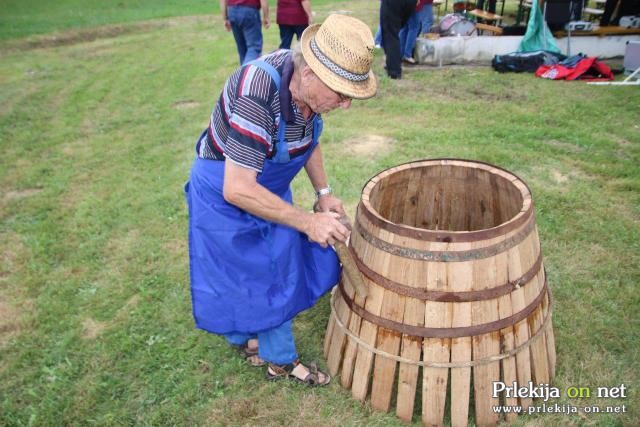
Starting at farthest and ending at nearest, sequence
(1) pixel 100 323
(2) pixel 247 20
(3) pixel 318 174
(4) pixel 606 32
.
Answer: (4) pixel 606 32 < (2) pixel 247 20 < (1) pixel 100 323 < (3) pixel 318 174

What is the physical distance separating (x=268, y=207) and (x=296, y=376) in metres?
1.24

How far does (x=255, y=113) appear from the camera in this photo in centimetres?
214

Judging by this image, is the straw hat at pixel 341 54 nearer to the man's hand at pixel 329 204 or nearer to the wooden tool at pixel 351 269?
the wooden tool at pixel 351 269

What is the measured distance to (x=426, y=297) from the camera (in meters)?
2.26

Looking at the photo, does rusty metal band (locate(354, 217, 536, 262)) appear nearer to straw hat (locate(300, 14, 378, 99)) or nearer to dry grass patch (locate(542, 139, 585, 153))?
straw hat (locate(300, 14, 378, 99))

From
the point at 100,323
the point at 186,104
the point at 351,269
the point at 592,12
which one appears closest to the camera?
the point at 351,269

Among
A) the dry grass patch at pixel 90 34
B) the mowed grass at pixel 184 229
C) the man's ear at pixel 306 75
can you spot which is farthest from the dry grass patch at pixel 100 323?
the dry grass patch at pixel 90 34

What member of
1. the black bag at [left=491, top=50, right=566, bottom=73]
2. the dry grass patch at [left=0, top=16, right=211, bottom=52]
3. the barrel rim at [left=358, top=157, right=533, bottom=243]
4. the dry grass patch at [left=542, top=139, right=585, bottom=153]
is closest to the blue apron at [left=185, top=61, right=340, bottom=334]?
the barrel rim at [left=358, top=157, right=533, bottom=243]

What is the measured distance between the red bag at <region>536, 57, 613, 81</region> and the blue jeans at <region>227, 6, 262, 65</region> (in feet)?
15.2

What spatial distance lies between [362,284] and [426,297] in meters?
0.33

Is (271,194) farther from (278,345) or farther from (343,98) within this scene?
(278,345)

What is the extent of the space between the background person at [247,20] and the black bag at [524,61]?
4040mm

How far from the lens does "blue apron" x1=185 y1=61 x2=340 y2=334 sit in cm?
245

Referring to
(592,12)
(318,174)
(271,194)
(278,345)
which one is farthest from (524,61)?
(271,194)
